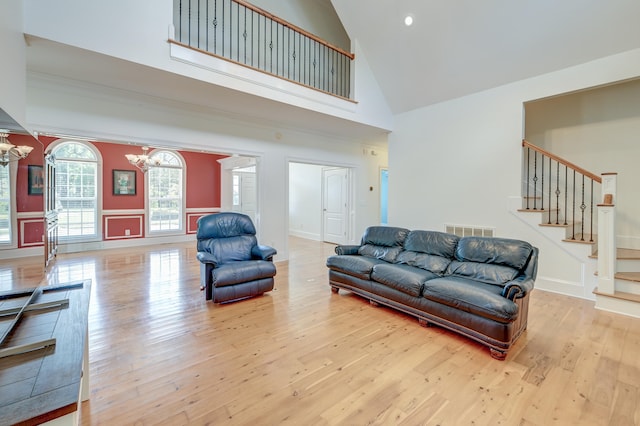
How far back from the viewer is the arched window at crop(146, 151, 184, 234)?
299 inches

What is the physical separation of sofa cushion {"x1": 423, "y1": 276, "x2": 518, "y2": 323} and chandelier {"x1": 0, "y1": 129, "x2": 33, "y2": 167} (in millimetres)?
3374

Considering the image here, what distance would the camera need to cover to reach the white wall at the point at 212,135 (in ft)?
11.9

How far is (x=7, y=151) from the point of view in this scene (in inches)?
67.1

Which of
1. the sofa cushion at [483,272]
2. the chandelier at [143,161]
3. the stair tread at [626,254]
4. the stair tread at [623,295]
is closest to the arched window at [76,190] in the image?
the chandelier at [143,161]

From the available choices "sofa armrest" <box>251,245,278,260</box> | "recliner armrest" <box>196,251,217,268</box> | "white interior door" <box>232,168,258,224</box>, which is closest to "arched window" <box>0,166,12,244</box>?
"recliner armrest" <box>196,251,217,268</box>

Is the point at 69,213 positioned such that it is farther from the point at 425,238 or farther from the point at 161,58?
the point at 425,238

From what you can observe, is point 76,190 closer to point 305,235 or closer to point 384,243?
point 305,235

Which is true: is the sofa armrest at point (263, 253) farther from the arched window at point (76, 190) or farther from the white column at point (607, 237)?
the arched window at point (76, 190)

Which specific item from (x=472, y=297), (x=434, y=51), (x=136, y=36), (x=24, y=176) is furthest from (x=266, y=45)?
(x=472, y=297)

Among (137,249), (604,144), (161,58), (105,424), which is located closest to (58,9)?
(161,58)

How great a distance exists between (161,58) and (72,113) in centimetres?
154

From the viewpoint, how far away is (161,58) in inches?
129

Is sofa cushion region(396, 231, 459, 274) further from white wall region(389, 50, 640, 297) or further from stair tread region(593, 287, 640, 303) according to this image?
stair tread region(593, 287, 640, 303)

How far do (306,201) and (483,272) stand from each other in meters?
6.34
